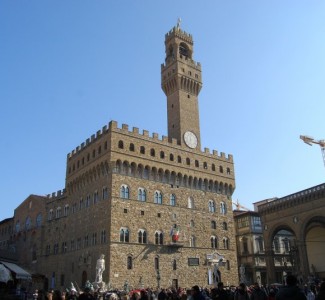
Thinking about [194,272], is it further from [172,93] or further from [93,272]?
[172,93]

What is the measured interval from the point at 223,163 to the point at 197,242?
1099 centimetres

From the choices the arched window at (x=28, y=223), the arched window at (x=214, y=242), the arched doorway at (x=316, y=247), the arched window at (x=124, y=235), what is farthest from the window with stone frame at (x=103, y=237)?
the arched doorway at (x=316, y=247)

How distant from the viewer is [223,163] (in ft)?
153

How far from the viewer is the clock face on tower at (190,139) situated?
43503 mm

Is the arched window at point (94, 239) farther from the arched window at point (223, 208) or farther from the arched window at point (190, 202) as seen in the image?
the arched window at point (223, 208)

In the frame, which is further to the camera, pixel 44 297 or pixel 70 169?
pixel 70 169

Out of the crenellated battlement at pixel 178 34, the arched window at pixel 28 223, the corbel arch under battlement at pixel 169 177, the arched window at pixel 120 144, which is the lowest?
the arched window at pixel 28 223

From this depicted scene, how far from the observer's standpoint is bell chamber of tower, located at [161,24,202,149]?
144 ft

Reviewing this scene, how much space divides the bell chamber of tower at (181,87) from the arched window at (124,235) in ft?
41.0

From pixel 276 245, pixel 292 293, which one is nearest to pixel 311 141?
pixel 276 245

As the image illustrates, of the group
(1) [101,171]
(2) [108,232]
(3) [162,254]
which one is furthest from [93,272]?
(1) [101,171]

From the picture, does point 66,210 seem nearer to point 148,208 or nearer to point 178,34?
point 148,208

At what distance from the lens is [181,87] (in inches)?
1783

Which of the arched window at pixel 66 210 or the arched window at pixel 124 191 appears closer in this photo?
the arched window at pixel 124 191
